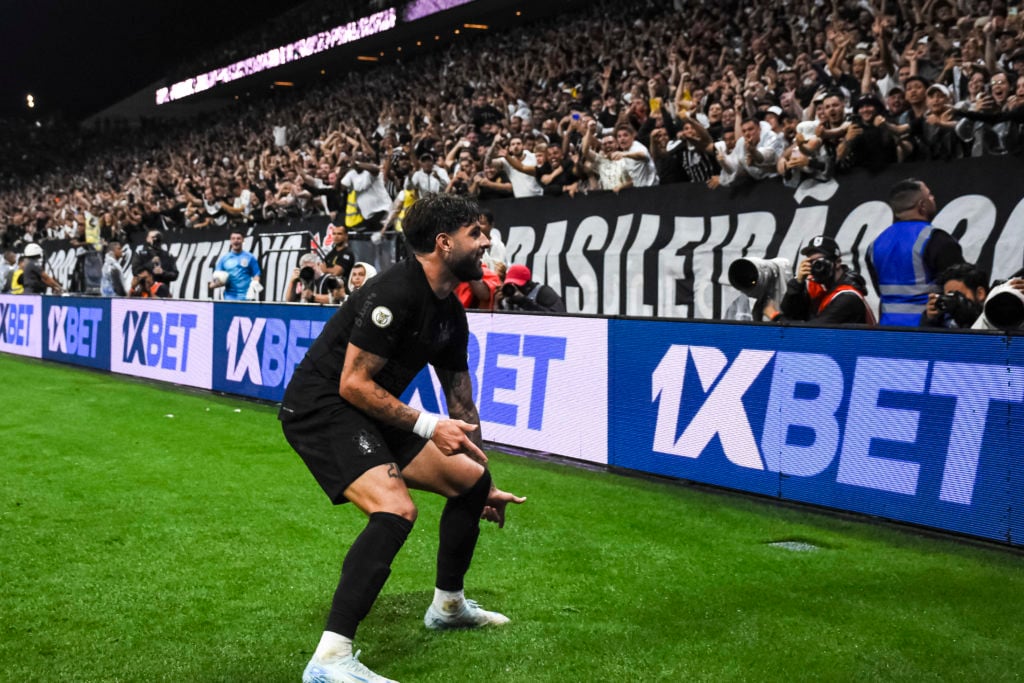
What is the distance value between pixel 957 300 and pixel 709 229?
13.9 feet

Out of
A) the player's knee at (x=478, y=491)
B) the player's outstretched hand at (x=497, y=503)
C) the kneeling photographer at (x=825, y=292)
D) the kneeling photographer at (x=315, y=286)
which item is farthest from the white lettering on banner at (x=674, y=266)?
the player's knee at (x=478, y=491)

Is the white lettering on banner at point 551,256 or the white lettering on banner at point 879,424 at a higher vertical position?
the white lettering on banner at point 551,256

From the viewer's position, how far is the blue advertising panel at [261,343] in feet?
37.7

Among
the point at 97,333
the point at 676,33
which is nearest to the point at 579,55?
the point at 676,33

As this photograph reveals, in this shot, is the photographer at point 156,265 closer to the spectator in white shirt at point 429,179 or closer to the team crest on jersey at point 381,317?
the spectator in white shirt at point 429,179

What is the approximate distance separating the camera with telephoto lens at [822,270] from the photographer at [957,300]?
0.75 meters

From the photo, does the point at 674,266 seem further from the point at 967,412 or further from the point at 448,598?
the point at 448,598

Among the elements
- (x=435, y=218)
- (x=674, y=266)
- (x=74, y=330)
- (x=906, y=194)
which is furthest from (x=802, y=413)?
(x=74, y=330)

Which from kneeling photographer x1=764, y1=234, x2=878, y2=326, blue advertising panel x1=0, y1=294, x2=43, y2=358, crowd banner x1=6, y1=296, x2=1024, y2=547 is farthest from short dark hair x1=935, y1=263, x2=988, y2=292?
blue advertising panel x1=0, y1=294, x2=43, y2=358

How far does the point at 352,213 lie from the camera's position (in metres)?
15.8

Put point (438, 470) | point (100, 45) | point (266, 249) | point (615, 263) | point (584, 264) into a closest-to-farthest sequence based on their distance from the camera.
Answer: point (438, 470) → point (615, 263) → point (584, 264) → point (266, 249) → point (100, 45)

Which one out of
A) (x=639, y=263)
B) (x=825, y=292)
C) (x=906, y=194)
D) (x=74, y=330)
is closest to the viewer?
(x=906, y=194)

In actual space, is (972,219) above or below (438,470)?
above

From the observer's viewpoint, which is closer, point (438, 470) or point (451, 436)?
point (451, 436)
